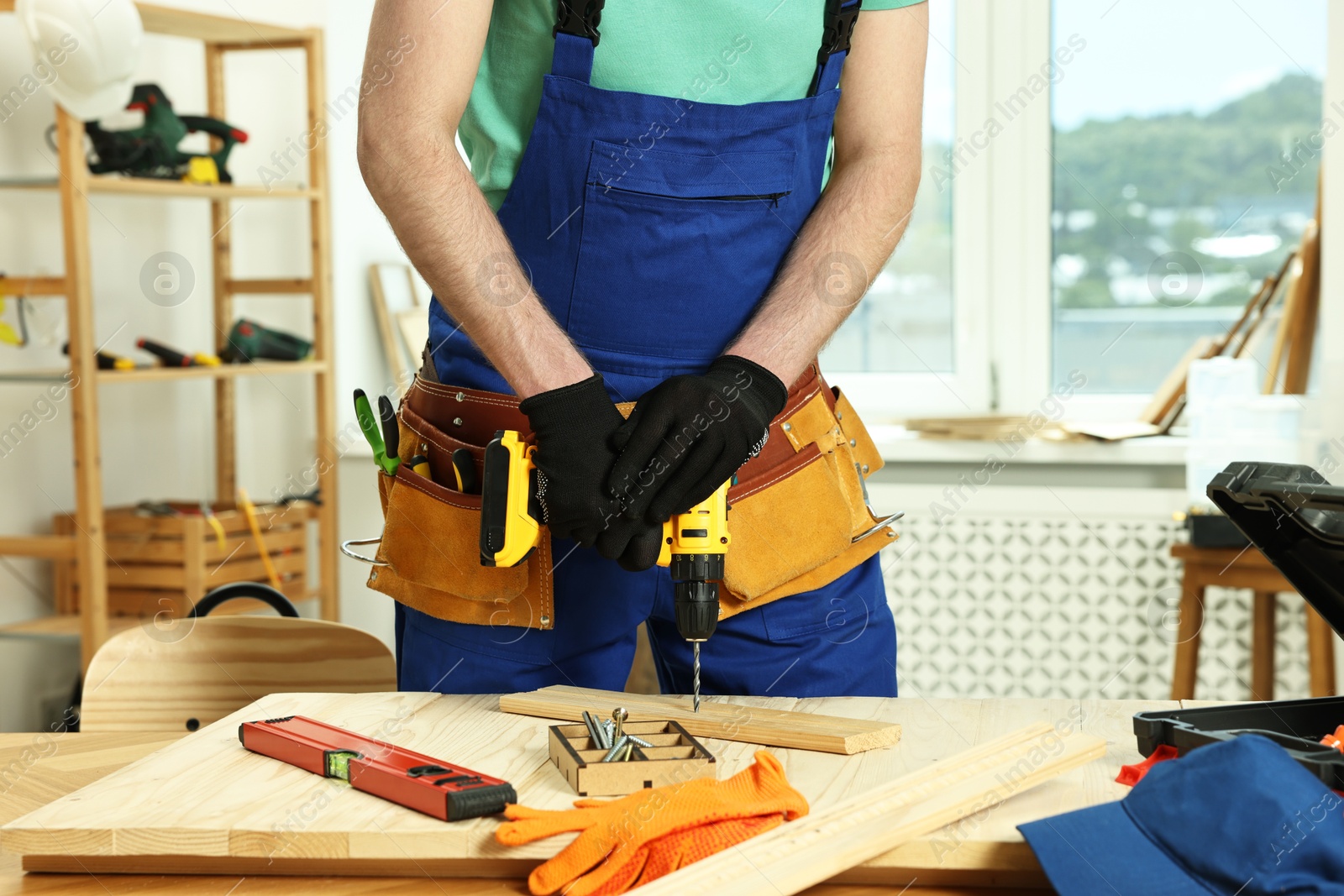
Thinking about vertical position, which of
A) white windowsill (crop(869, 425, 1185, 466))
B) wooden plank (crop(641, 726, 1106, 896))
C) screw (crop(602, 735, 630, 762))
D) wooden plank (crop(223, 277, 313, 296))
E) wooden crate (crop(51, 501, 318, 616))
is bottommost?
wooden crate (crop(51, 501, 318, 616))

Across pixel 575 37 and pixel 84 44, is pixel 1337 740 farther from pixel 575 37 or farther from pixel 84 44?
pixel 84 44

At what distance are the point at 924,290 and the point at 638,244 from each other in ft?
7.50

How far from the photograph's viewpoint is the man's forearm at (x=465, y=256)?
1021 millimetres

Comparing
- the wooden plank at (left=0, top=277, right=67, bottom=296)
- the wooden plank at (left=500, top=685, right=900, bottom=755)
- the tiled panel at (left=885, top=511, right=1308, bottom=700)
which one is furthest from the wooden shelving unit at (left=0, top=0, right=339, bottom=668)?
the wooden plank at (left=500, top=685, right=900, bottom=755)

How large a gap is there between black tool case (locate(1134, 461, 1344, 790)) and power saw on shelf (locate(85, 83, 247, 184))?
234 centimetres

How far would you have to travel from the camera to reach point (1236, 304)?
10.0 feet

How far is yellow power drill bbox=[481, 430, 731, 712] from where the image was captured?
98cm

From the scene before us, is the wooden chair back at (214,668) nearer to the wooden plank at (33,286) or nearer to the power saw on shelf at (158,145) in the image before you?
the wooden plank at (33,286)

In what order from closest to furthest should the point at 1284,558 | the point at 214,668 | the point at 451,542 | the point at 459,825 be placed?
1. the point at 459,825
2. the point at 1284,558
3. the point at 451,542
4. the point at 214,668

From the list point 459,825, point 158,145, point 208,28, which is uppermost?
point 208,28

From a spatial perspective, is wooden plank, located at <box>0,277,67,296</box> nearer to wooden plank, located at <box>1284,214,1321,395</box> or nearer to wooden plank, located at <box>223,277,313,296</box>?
wooden plank, located at <box>223,277,313,296</box>

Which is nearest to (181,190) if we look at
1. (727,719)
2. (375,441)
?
(375,441)

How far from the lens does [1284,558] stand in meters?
0.90

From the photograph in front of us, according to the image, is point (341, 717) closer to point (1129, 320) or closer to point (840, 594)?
point (840, 594)
